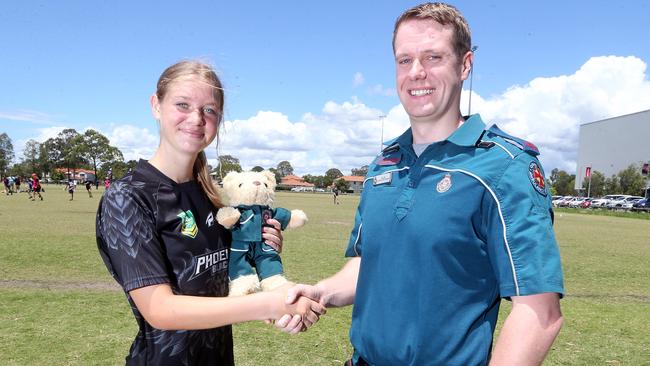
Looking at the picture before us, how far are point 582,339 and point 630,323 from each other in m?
1.52

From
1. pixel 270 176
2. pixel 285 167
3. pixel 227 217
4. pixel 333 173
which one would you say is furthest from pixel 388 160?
pixel 285 167

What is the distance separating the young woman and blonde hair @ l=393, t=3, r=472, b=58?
100 cm

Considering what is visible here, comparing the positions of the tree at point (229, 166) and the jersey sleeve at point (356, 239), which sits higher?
the tree at point (229, 166)

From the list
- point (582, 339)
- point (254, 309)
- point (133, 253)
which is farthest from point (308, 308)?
point (582, 339)

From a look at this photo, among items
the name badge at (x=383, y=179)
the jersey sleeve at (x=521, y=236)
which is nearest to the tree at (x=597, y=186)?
the name badge at (x=383, y=179)

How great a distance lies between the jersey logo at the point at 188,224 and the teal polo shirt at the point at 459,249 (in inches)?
33.1

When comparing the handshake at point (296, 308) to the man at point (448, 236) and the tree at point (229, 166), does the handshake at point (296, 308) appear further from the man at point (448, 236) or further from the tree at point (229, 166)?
the tree at point (229, 166)

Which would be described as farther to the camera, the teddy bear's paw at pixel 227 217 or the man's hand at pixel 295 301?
the teddy bear's paw at pixel 227 217

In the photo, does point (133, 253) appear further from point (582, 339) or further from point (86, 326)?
point (582, 339)

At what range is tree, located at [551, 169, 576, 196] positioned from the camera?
114 meters

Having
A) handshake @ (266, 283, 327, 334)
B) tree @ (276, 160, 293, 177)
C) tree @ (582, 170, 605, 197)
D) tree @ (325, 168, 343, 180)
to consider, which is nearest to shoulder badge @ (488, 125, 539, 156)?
handshake @ (266, 283, 327, 334)

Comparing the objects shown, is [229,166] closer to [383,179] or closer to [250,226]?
[250,226]

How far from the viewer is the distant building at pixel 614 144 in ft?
307

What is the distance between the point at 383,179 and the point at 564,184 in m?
131
